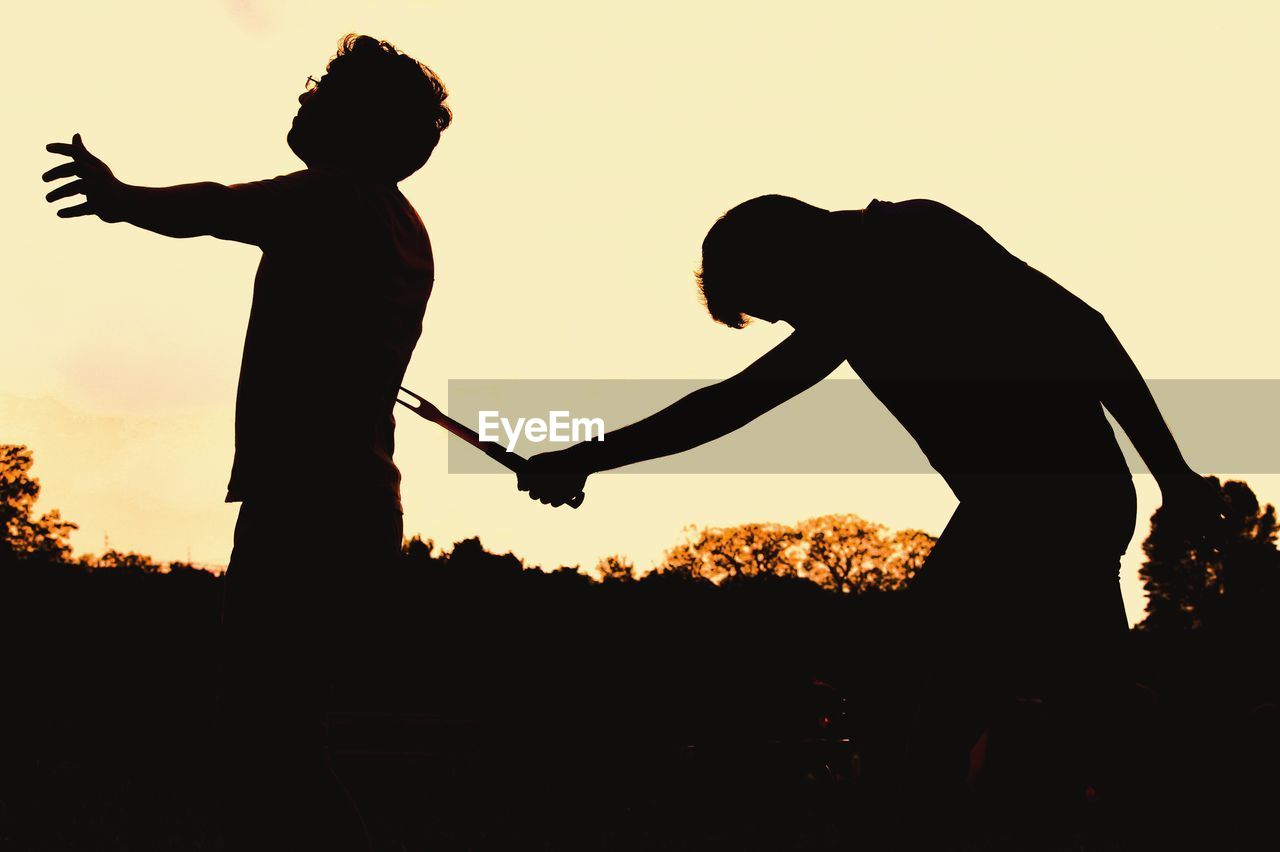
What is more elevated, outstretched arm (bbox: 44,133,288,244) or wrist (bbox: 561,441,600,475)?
outstretched arm (bbox: 44,133,288,244)

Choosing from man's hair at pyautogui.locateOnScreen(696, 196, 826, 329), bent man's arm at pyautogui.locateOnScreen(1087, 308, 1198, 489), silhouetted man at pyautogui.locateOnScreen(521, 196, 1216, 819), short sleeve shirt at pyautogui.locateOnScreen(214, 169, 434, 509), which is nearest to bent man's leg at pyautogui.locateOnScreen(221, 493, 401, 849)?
short sleeve shirt at pyautogui.locateOnScreen(214, 169, 434, 509)

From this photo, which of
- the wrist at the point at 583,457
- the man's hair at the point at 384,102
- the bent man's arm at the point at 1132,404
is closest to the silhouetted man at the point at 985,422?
the bent man's arm at the point at 1132,404

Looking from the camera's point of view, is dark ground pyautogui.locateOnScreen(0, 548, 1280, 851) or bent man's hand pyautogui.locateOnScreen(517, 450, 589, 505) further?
dark ground pyautogui.locateOnScreen(0, 548, 1280, 851)

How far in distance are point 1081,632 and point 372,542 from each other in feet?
5.54

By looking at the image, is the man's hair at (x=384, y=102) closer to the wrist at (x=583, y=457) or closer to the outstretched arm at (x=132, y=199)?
the outstretched arm at (x=132, y=199)

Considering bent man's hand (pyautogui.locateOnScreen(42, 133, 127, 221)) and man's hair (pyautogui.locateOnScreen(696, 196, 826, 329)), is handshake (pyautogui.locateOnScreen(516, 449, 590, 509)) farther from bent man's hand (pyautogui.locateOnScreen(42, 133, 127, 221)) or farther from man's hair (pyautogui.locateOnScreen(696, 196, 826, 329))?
bent man's hand (pyautogui.locateOnScreen(42, 133, 127, 221))

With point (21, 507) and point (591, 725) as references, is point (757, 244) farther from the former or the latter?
point (21, 507)

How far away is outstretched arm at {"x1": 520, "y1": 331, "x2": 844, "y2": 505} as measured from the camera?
9.83 ft

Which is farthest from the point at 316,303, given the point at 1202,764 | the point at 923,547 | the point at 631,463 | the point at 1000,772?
the point at 923,547

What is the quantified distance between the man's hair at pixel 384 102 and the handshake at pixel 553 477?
91 cm

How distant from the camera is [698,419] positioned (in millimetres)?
3168

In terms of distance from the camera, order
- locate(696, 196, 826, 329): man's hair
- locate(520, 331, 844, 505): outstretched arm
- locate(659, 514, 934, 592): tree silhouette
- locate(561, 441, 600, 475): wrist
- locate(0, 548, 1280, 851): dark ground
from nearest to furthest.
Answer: locate(696, 196, 826, 329): man's hair
locate(520, 331, 844, 505): outstretched arm
locate(561, 441, 600, 475): wrist
locate(0, 548, 1280, 851): dark ground
locate(659, 514, 934, 592): tree silhouette

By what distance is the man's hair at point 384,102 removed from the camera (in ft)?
10.1

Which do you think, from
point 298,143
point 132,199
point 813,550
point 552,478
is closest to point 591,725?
point 552,478
